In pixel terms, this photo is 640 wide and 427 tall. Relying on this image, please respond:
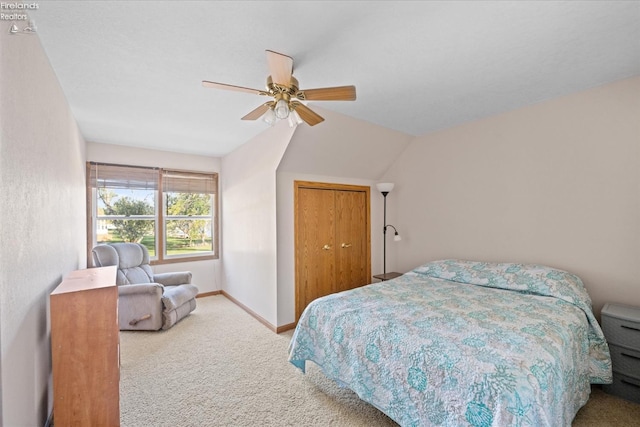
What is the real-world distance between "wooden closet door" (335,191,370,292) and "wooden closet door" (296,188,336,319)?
0.37 feet

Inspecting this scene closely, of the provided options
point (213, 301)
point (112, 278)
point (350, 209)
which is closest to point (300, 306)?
point (350, 209)

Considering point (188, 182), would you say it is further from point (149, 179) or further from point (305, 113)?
point (305, 113)

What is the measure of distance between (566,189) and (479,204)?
0.80m

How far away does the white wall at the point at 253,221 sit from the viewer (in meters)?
3.36

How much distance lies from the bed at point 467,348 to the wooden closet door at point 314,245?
116 cm

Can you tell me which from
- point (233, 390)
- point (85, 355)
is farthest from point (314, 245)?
point (85, 355)

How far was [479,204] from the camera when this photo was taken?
326 cm

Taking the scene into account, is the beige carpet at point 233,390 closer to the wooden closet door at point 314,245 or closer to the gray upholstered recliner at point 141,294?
the gray upholstered recliner at point 141,294

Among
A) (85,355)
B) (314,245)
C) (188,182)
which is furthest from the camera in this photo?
(188,182)

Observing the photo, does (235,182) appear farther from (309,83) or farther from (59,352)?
(59,352)

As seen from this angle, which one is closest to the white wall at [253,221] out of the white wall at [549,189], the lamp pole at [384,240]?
the lamp pole at [384,240]

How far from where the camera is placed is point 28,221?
1471 mm

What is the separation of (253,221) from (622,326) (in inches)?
151

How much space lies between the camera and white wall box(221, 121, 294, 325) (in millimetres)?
3359
